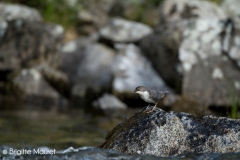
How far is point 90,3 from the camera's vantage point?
17438mm

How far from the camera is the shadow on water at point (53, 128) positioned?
21.4 ft

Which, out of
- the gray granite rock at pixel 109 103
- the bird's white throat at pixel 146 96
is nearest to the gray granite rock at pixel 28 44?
the gray granite rock at pixel 109 103

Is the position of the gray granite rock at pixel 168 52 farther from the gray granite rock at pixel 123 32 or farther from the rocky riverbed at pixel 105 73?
the gray granite rock at pixel 123 32

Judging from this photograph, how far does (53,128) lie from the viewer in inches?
303

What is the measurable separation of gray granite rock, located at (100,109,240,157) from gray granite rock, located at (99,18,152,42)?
8.11 meters

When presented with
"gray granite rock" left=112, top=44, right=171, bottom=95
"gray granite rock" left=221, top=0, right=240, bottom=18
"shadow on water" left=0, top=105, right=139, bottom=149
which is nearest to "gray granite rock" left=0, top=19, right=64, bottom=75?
"gray granite rock" left=112, top=44, right=171, bottom=95

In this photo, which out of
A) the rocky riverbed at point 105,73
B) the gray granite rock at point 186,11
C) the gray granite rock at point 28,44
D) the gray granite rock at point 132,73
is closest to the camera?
the rocky riverbed at point 105,73

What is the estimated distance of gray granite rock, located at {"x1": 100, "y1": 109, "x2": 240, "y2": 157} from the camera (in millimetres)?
3891

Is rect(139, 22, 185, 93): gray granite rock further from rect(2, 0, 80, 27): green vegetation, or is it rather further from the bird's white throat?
the bird's white throat

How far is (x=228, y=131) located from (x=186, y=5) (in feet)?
30.9

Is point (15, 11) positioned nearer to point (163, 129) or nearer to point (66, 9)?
point (66, 9)

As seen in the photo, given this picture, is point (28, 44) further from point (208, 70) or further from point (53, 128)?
point (208, 70)

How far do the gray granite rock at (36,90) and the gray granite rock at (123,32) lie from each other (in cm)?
268

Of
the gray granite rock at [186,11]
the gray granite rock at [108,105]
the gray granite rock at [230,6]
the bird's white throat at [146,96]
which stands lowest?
the bird's white throat at [146,96]
